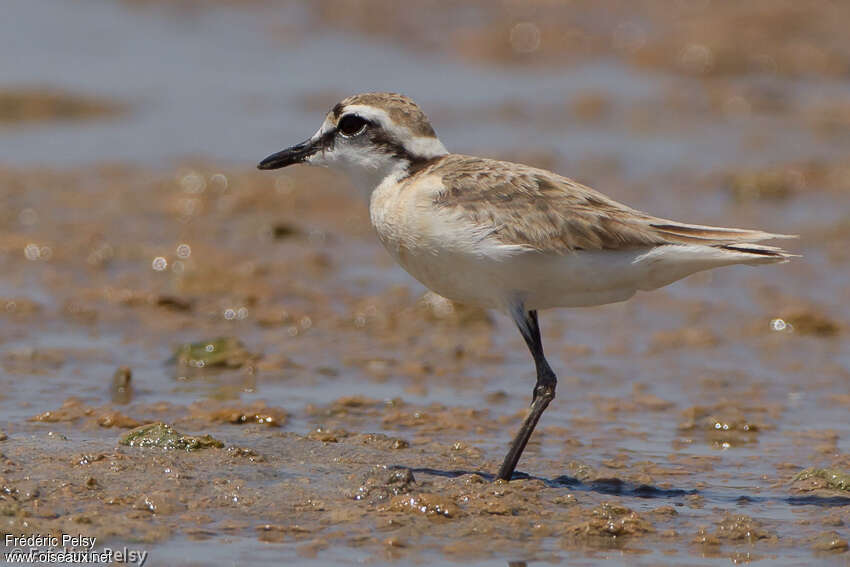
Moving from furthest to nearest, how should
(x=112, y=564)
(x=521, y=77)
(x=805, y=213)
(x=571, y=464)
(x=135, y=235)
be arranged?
(x=521, y=77), (x=805, y=213), (x=135, y=235), (x=571, y=464), (x=112, y=564)

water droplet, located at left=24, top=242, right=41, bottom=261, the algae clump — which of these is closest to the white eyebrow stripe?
the algae clump

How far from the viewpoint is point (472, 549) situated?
18.8 feet

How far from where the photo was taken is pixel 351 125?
7.17 m

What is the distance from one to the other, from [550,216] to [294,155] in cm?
160

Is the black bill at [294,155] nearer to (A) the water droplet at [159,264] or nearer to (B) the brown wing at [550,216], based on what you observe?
(B) the brown wing at [550,216]

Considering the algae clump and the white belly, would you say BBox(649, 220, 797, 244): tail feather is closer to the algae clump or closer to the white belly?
the white belly

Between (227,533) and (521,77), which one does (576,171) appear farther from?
(227,533)

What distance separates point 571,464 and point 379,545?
1.61 meters

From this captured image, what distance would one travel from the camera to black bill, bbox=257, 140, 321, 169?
24.2ft

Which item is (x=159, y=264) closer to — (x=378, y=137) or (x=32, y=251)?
(x=32, y=251)

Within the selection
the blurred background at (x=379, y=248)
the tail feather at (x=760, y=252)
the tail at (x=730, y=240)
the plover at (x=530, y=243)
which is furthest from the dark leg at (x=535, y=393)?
the tail feather at (x=760, y=252)

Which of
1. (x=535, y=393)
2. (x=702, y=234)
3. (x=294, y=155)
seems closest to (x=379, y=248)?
(x=294, y=155)

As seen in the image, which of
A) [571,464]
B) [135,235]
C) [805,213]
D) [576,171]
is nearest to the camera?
[571,464]

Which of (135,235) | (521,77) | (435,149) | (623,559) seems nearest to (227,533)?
(623,559)
